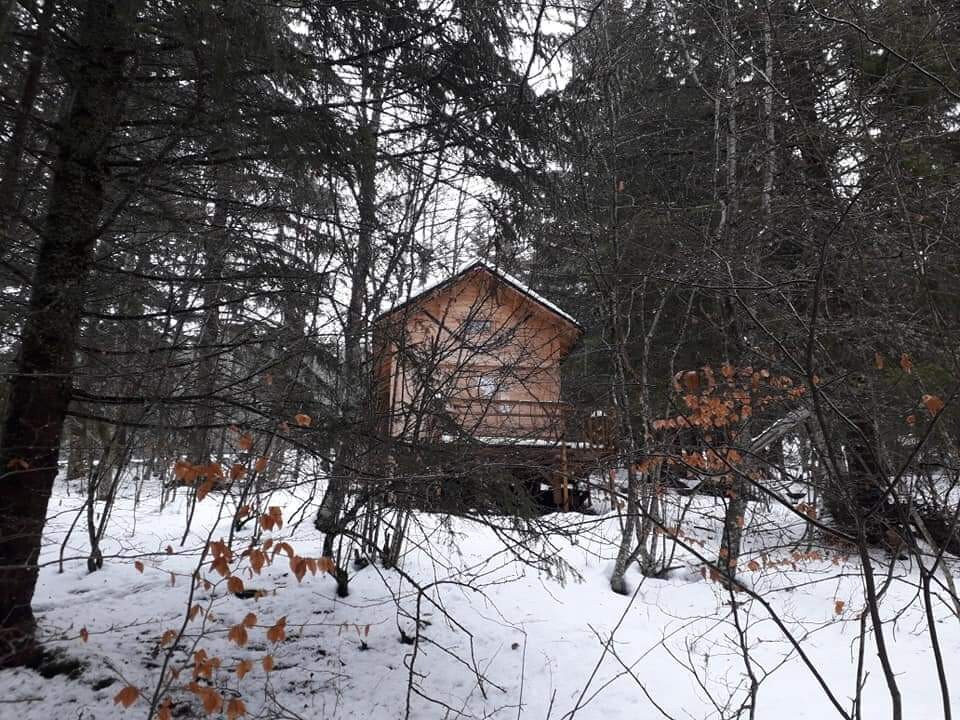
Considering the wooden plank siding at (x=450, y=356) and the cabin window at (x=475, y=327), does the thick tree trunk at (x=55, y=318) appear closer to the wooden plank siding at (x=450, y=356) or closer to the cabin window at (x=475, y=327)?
the wooden plank siding at (x=450, y=356)

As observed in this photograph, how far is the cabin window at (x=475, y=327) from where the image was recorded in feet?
16.8

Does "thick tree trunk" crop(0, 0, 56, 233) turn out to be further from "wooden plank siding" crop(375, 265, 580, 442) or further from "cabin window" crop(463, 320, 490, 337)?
"cabin window" crop(463, 320, 490, 337)

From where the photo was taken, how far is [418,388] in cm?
492

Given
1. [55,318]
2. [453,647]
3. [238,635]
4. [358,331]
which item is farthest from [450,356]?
[238,635]

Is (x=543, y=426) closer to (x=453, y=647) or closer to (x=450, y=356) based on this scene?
(x=450, y=356)

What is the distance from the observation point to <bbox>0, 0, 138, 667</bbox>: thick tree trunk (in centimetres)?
335

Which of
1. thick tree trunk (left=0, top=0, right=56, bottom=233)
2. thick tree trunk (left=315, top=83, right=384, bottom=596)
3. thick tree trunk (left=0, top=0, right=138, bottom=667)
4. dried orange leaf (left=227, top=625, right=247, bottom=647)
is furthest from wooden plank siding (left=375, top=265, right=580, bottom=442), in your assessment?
thick tree trunk (left=0, top=0, right=56, bottom=233)

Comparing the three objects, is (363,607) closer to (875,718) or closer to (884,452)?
(875,718)

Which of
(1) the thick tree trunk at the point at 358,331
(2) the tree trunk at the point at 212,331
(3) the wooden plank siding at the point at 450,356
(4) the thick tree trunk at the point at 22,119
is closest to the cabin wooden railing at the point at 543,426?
(3) the wooden plank siding at the point at 450,356

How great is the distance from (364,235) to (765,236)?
3831 mm

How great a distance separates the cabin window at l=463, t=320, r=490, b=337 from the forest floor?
172 centimetres

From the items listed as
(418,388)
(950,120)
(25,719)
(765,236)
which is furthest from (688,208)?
(25,719)

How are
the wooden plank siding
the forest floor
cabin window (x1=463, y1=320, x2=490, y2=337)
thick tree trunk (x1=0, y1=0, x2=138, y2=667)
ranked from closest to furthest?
thick tree trunk (x1=0, y1=0, x2=138, y2=667) → the forest floor → the wooden plank siding → cabin window (x1=463, y1=320, x2=490, y2=337)

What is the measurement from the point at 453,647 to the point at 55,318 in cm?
379
